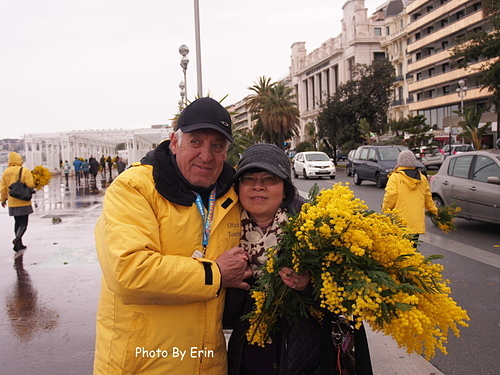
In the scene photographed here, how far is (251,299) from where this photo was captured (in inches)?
86.5

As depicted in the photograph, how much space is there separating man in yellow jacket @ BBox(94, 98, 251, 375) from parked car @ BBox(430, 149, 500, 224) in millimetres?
8186

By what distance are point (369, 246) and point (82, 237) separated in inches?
377

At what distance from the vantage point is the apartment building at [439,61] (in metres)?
57.0

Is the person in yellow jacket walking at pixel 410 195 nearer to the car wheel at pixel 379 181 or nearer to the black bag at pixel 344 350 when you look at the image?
the black bag at pixel 344 350

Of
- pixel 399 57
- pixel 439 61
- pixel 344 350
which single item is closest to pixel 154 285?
pixel 344 350

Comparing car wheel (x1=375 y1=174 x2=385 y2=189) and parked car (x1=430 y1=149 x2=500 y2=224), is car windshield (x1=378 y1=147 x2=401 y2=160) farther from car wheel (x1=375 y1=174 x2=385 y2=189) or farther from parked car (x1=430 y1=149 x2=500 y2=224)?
parked car (x1=430 y1=149 x2=500 y2=224)

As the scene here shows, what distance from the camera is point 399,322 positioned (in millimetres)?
1729

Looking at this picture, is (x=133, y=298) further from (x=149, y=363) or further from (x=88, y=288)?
(x=88, y=288)

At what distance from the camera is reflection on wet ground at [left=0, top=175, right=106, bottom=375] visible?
4.16 meters

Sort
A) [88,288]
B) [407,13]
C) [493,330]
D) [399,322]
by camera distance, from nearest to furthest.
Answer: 1. [399,322]
2. [493,330]
3. [88,288]
4. [407,13]

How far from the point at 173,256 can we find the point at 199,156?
517 mm

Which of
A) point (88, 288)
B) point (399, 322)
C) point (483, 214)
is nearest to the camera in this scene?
point (399, 322)

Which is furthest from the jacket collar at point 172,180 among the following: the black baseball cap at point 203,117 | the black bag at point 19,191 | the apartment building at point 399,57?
the apartment building at point 399,57

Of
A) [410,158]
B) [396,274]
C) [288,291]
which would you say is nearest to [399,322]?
[396,274]
